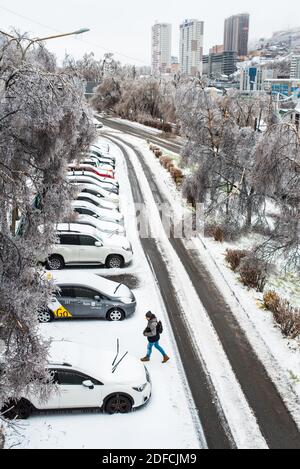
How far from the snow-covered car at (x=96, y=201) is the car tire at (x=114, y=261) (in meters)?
5.81

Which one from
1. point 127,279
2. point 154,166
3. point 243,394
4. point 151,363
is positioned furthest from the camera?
point 154,166

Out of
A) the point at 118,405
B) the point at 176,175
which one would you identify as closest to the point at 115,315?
the point at 118,405

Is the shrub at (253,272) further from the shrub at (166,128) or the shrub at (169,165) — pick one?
the shrub at (166,128)

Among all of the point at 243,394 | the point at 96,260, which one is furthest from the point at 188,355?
the point at 96,260

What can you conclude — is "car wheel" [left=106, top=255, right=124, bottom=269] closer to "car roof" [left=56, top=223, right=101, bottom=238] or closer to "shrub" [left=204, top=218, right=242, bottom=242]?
"car roof" [left=56, top=223, right=101, bottom=238]

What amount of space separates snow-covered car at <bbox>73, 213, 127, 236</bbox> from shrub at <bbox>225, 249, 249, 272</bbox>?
453 cm

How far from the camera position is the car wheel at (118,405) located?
10.2 meters

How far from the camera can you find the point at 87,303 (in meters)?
13.9

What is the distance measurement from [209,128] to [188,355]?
48.1 feet

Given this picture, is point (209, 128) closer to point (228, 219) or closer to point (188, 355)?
point (228, 219)

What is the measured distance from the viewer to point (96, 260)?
59.0 ft

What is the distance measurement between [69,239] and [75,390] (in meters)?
8.38

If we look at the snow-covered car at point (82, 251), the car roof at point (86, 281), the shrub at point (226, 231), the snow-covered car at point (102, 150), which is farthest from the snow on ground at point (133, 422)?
the snow-covered car at point (102, 150)

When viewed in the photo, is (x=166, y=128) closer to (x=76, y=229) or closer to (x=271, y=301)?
(x=76, y=229)
